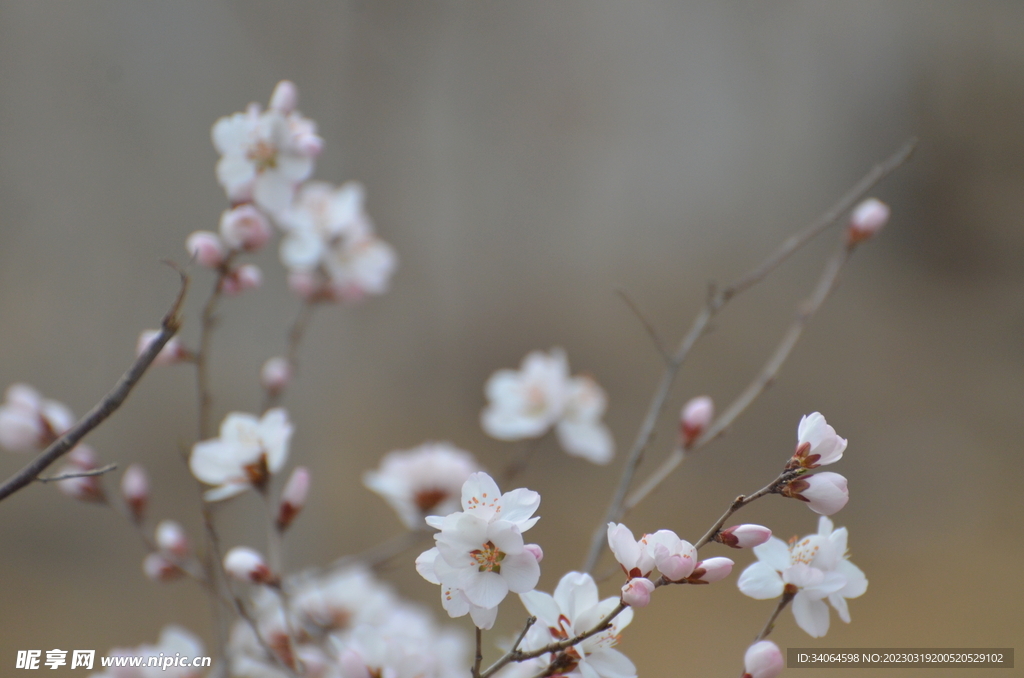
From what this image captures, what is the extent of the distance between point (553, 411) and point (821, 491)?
0.42 metres

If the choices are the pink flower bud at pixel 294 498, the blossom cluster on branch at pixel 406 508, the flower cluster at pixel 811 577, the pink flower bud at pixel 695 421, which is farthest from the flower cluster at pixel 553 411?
the flower cluster at pixel 811 577

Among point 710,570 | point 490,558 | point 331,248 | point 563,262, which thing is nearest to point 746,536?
A: point 710,570

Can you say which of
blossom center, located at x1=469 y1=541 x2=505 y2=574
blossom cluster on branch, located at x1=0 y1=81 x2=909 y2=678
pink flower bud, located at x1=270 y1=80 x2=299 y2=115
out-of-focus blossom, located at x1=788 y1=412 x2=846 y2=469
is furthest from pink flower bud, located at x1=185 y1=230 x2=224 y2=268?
out-of-focus blossom, located at x1=788 y1=412 x2=846 y2=469

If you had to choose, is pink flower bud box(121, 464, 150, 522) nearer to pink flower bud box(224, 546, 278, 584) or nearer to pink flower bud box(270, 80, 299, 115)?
pink flower bud box(224, 546, 278, 584)

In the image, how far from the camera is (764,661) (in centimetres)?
34

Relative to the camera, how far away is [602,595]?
79 cm

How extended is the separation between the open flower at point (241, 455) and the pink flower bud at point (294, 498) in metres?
0.02

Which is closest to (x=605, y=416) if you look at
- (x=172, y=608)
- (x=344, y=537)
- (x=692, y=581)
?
(x=344, y=537)

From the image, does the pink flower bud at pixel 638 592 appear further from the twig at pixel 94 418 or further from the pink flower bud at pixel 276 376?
the pink flower bud at pixel 276 376

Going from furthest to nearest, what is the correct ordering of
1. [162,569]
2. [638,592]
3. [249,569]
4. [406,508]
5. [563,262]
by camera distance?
[563,262] → [406,508] → [162,569] → [249,569] → [638,592]

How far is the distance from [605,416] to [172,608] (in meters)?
1.49

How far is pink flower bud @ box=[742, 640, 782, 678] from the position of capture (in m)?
0.34

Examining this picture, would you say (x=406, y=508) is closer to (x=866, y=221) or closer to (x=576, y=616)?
(x=576, y=616)

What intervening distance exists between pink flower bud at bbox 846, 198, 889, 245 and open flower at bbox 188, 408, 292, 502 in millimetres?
559
